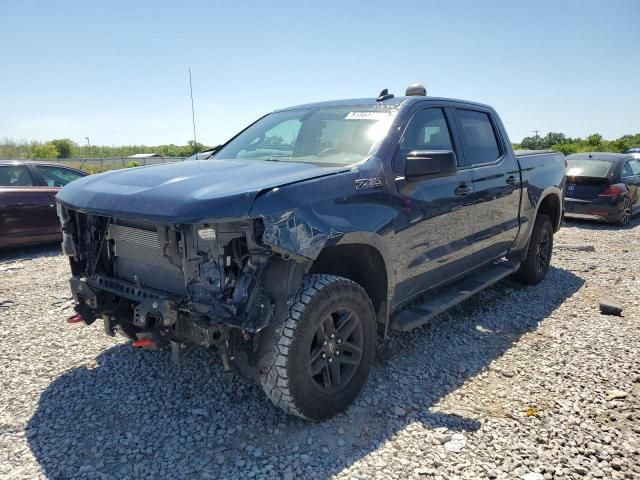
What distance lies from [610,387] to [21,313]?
16.6ft

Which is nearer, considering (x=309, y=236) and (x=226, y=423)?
(x=309, y=236)

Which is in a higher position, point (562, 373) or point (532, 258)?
point (532, 258)

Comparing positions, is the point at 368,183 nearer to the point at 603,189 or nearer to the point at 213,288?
the point at 213,288

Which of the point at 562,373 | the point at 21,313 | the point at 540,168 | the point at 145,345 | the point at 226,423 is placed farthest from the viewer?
the point at 540,168

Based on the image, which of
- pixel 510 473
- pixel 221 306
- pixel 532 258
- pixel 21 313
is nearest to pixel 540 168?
pixel 532 258

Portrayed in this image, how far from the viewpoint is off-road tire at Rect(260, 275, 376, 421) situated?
2609 millimetres

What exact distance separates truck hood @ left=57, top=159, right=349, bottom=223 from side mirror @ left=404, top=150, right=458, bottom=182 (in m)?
0.47

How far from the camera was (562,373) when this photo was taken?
3.53m

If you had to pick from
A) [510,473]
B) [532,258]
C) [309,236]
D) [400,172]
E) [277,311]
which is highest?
[400,172]

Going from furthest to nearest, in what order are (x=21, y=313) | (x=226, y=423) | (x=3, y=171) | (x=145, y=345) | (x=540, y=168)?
(x=3, y=171) < (x=540, y=168) < (x=21, y=313) < (x=226, y=423) < (x=145, y=345)

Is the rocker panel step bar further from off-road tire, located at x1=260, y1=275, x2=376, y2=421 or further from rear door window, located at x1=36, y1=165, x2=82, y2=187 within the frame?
rear door window, located at x1=36, y1=165, x2=82, y2=187

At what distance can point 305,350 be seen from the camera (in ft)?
8.78

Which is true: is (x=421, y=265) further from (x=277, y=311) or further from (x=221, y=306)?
(x=221, y=306)

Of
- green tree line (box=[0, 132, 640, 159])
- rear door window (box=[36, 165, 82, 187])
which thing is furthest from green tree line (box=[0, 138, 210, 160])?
rear door window (box=[36, 165, 82, 187])
